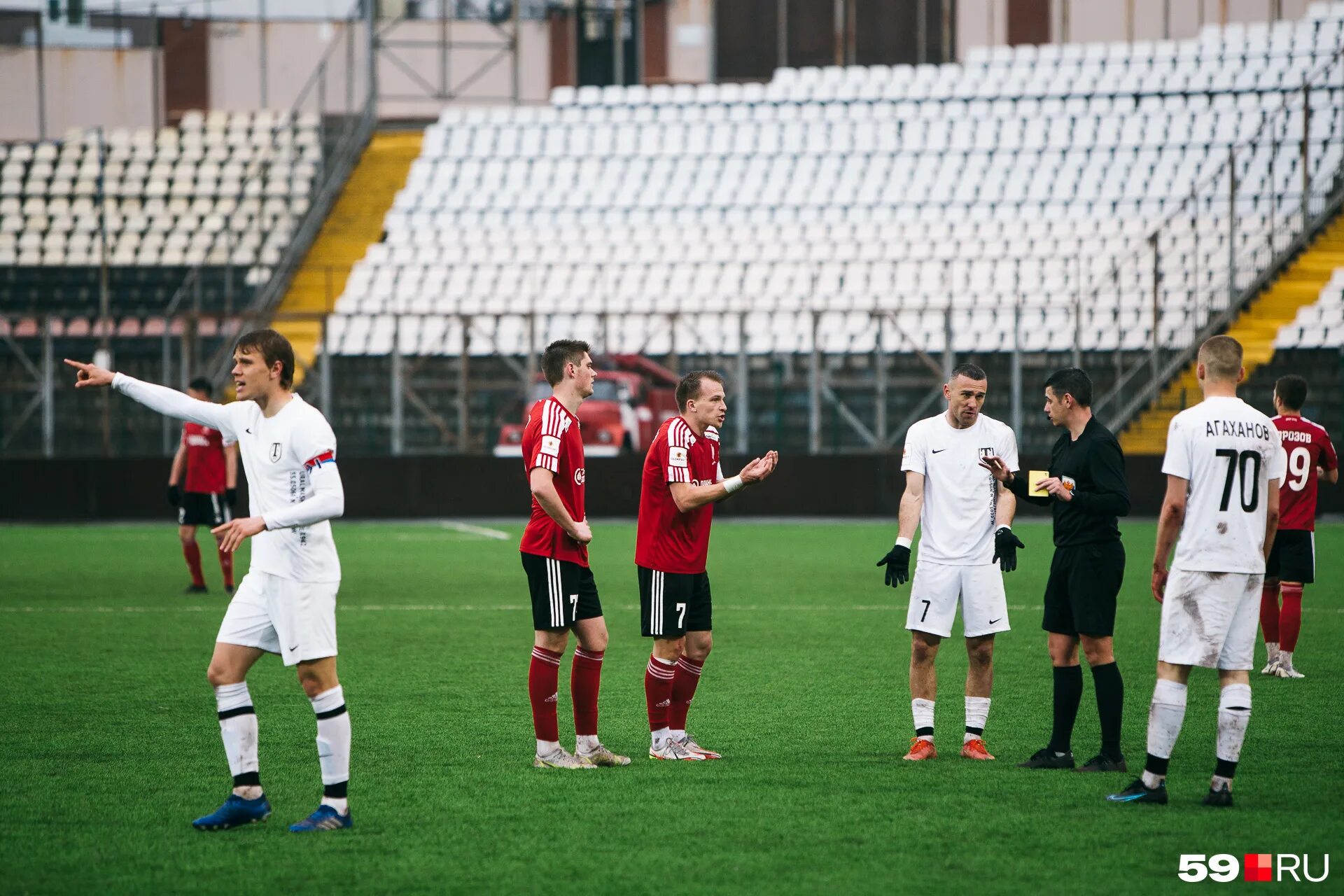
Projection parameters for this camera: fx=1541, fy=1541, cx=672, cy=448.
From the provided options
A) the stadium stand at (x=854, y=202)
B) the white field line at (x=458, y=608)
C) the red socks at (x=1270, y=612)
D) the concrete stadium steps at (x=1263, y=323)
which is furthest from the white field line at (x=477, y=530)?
the red socks at (x=1270, y=612)

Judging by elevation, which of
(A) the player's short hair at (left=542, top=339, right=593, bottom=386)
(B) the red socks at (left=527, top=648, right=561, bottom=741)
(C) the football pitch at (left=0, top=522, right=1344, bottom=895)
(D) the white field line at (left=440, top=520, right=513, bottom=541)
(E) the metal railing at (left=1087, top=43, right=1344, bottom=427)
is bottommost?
(D) the white field line at (left=440, top=520, right=513, bottom=541)

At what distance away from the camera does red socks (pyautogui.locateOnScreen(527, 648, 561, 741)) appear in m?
7.17

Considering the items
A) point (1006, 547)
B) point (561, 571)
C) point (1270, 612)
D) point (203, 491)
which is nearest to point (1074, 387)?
point (1006, 547)

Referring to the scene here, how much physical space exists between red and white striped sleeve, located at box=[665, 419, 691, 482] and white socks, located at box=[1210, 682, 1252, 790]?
2565 mm

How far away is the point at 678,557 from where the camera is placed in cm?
730

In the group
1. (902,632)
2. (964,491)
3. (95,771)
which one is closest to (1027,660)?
(902,632)

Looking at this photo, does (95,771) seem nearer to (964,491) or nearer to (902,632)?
(964,491)

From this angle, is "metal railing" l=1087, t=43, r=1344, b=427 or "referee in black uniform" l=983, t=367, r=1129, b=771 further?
"metal railing" l=1087, t=43, r=1344, b=427

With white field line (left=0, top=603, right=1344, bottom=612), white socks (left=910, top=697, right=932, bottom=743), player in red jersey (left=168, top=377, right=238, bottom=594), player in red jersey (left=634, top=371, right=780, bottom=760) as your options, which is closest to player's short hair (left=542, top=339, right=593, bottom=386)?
player in red jersey (left=634, top=371, right=780, bottom=760)

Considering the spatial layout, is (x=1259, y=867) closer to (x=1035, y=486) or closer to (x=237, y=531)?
(x=1035, y=486)

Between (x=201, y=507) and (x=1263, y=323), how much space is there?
1902 centimetres

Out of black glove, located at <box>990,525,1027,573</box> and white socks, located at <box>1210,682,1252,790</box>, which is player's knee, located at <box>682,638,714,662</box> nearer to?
black glove, located at <box>990,525,1027,573</box>

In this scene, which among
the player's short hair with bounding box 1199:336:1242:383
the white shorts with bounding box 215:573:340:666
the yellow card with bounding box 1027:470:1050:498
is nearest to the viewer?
the white shorts with bounding box 215:573:340:666

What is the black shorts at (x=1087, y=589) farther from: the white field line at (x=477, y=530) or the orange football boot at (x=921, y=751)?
the white field line at (x=477, y=530)
